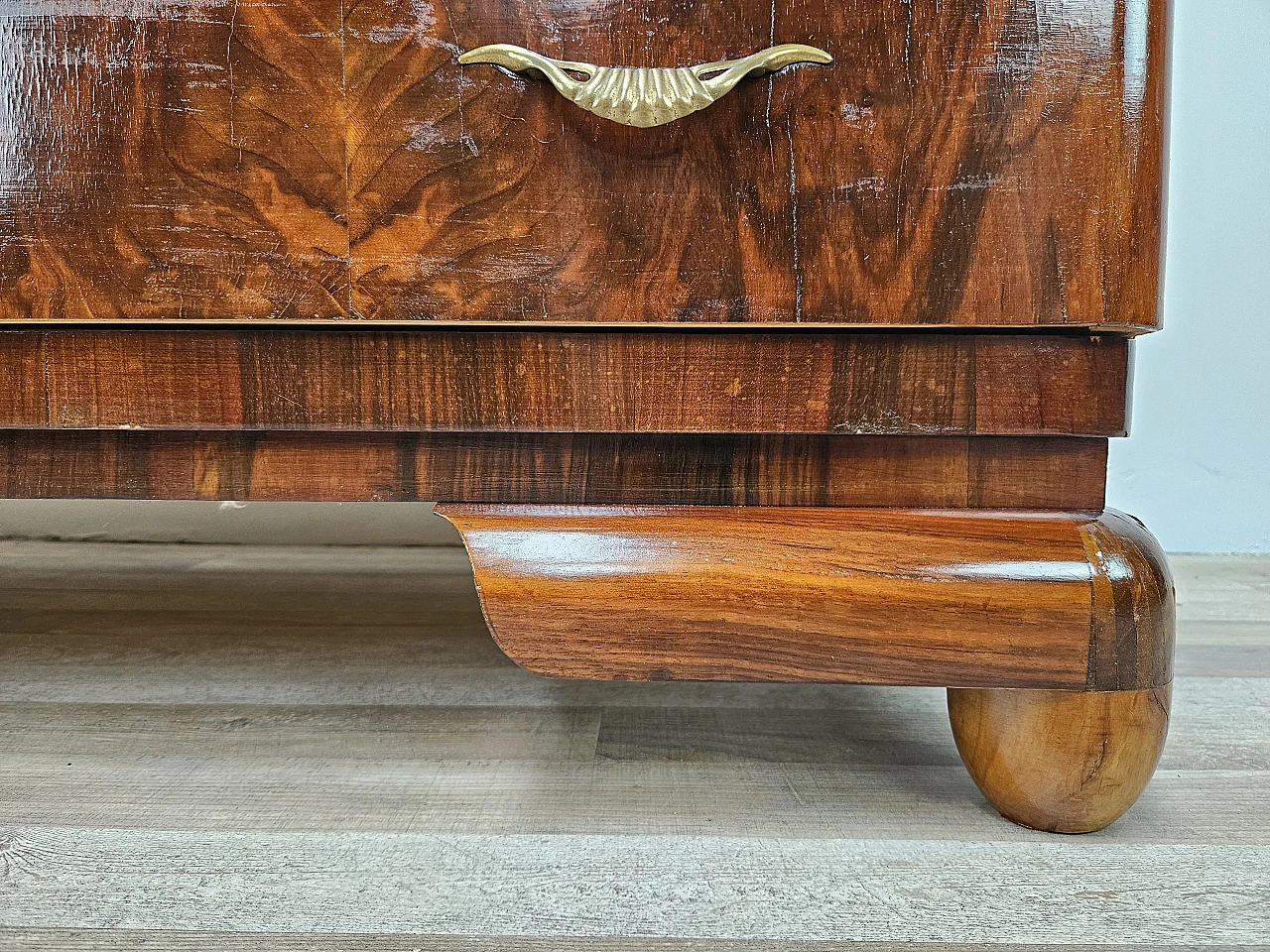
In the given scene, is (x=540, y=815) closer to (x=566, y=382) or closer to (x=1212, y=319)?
(x=566, y=382)

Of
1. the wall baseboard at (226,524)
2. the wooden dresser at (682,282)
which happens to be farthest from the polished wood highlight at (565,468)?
the wall baseboard at (226,524)

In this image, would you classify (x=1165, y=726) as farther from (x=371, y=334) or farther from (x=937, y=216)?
(x=371, y=334)

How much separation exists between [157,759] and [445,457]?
0.27 metres

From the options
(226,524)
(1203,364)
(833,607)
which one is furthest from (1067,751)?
(226,524)

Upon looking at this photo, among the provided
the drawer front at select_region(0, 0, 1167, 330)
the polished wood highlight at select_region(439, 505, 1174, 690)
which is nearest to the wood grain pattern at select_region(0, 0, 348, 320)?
the drawer front at select_region(0, 0, 1167, 330)

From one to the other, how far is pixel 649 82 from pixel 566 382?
0.44 ft

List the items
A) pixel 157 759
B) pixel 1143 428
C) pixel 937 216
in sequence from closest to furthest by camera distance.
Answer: pixel 937 216
pixel 157 759
pixel 1143 428

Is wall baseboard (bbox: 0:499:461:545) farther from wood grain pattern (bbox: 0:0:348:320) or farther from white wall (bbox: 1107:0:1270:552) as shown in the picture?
white wall (bbox: 1107:0:1270:552)

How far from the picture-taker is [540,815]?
471 mm

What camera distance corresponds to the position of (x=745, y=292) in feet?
1.34

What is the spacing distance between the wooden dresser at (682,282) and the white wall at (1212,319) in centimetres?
88

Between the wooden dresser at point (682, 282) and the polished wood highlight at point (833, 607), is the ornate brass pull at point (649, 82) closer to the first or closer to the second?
the wooden dresser at point (682, 282)

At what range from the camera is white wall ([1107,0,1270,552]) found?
1.16 metres

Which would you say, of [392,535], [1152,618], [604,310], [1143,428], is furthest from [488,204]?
[1143,428]
